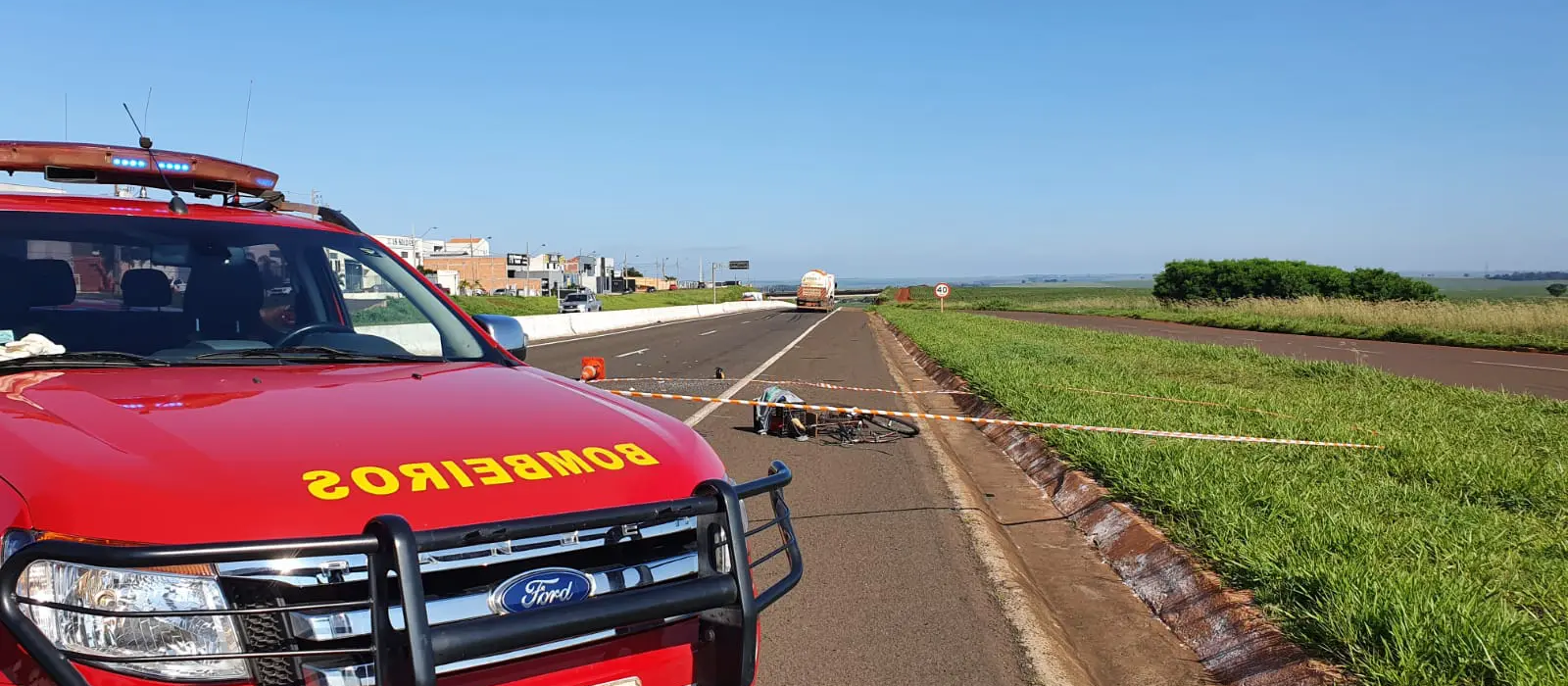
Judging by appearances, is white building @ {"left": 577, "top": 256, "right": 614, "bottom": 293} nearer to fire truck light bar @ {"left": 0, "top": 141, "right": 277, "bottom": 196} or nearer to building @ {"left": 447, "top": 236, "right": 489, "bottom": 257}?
building @ {"left": 447, "top": 236, "right": 489, "bottom": 257}

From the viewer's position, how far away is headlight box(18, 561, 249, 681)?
6.51 feet

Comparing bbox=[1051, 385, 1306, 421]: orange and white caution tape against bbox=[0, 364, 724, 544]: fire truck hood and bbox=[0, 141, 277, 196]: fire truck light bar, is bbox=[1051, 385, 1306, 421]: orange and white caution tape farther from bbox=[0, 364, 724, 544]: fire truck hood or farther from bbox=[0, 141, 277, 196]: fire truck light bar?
bbox=[0, 141, 277, 196]: fire truck light bar

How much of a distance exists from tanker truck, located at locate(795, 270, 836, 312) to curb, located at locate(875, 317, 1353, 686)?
70291 millimetres

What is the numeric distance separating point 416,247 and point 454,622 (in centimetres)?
10399

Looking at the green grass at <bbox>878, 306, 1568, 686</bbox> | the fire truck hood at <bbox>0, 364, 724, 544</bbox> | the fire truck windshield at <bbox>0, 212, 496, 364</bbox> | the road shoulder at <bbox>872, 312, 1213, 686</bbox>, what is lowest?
the road shoulder at <bbox>872, 312, 1213, 686</bbox>

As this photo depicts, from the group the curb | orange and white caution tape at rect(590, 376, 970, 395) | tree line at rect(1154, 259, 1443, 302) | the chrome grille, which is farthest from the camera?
tree line at rect(1154, 259, 1443, 302)

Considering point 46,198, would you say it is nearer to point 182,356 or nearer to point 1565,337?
point 182,356

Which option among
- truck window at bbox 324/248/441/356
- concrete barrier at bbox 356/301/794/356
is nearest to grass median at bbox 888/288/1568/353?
concrete barrier at bbox 356/301/794/356

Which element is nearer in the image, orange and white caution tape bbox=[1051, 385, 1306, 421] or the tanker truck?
orange and white caution tape bbox=[1051, 385, 1306, 421]

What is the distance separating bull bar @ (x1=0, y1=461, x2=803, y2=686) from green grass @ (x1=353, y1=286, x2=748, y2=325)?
2.13 meters

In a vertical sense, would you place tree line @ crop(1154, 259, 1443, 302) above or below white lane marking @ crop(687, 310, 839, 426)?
above

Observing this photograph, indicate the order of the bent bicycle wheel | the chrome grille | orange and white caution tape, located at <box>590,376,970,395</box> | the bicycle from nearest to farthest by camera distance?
the chrome grille → the bicycle → the bent bicycle wheel → orange and white caution tape, located at <box>590,376,970,395</box>

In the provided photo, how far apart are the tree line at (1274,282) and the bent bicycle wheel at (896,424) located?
2021 inches

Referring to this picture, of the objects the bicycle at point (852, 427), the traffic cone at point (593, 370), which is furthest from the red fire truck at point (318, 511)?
the bicycle at point (852, 427)
